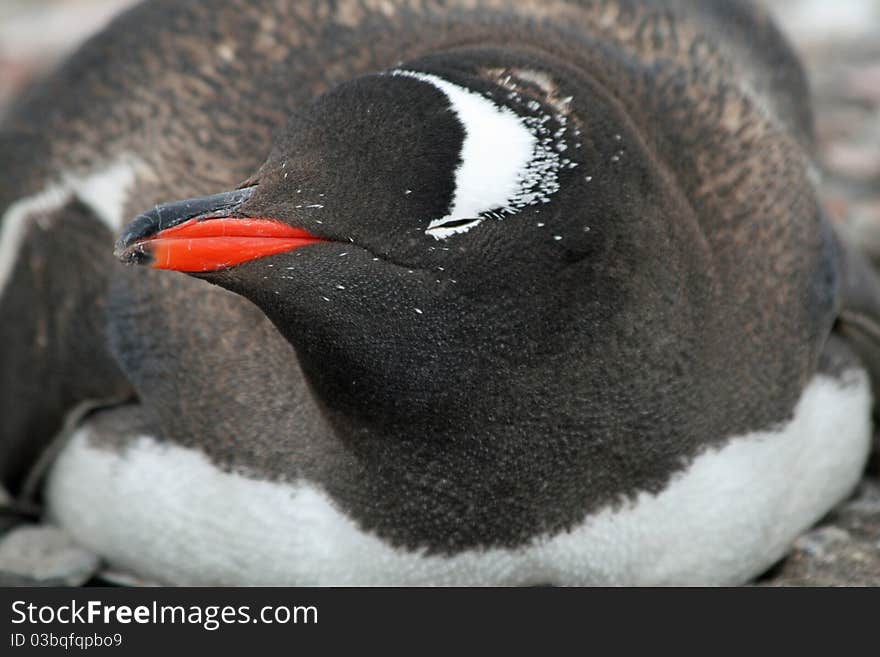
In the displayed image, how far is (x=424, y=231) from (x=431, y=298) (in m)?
0.16

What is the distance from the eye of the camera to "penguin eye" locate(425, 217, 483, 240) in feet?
10.8

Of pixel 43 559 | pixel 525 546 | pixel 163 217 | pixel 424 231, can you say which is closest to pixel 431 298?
pixel 424 231

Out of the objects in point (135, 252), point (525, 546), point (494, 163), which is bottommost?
point (525, 546)

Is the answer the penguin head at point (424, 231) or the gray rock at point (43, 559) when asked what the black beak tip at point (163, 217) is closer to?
the penguin head at point (424, 231)

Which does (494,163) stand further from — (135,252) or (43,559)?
(43,559)

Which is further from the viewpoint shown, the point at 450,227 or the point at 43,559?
the point at 43,559

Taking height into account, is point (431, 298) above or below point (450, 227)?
below

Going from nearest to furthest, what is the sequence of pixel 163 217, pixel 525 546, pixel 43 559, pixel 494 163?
pixel 494 163
pixel 163 217
pixel 525 546
pixel 43 559

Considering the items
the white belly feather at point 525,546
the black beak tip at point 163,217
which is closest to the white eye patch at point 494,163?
the black beak tip at point 163,217

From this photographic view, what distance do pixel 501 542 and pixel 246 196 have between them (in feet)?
3.76

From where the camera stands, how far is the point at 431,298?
3.36 metres

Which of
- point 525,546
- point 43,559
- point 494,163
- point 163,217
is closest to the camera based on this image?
point 494,163

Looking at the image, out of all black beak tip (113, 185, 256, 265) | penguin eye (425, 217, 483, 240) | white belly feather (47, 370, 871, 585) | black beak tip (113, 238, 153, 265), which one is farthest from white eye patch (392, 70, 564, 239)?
white belly feather (47, 370, 871, 585)
